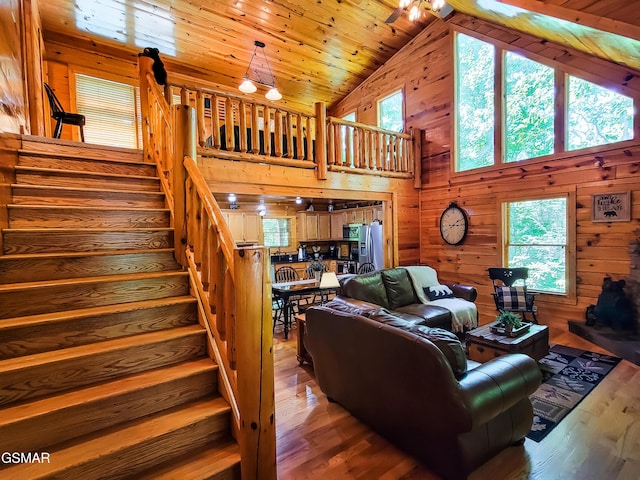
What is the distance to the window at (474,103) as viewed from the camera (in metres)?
5.11

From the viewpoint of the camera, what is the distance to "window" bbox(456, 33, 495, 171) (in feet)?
16.8

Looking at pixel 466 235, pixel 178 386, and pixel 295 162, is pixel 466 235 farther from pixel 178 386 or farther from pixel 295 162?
pixel 178 386

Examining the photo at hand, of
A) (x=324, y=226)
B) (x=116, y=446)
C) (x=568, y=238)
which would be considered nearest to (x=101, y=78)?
(x=324, y=226)

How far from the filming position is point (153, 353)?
1874mm

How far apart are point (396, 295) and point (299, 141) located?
2.52 meters

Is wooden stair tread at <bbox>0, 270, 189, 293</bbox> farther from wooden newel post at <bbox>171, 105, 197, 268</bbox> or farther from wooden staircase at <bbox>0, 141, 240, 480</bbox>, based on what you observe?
wooden newel post at <bbox>171, 105, 197, 268</bbox>

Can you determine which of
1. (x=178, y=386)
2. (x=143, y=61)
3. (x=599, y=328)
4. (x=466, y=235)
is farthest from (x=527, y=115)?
(x=178, y=386)

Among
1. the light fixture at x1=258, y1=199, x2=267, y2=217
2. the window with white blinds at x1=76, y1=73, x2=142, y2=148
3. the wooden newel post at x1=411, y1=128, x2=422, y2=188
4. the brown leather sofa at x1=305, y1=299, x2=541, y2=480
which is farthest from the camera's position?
the light fixture at x1=258, y1=199, x2=267, y2=217

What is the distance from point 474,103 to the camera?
5.32m

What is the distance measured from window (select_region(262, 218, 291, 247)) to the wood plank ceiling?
11.2 ft

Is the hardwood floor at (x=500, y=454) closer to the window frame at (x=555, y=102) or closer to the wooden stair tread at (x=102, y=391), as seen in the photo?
the wooden stair tread at (x=102, y=391)

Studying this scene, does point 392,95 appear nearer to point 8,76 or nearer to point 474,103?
point 474,103

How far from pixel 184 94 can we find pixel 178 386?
3.16 metres

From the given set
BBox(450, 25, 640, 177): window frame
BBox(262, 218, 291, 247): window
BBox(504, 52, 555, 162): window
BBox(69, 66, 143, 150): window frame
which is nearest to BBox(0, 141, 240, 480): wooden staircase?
BBox(69, 66, 143, 150): window frame
